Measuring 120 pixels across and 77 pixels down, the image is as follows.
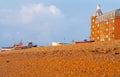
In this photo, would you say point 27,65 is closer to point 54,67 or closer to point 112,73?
point 54,67

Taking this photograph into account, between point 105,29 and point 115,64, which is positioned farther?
point 105,29

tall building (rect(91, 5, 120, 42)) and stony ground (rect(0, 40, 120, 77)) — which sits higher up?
A: tall building (rect(91, 5, 120, 42))

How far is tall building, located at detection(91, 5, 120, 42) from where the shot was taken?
8956cm

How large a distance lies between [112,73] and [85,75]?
1674mm

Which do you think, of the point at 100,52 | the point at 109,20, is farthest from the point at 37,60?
the point at 109,20

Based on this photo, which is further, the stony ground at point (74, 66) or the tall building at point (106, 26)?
the tall building at point (106, 26)

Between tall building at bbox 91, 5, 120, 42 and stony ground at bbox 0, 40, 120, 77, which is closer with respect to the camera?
stony ground at bbox 0, 40, 120, 77

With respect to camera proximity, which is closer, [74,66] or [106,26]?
[74,66]

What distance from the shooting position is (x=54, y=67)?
994 inches

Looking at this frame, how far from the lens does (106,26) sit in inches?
3789

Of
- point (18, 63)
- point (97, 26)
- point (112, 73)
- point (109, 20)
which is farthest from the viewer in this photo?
point (97, 26)

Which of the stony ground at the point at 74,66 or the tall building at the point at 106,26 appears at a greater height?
the tall building at the point at 106,26

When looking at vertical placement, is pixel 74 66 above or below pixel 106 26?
below

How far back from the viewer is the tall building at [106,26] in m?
89.6
